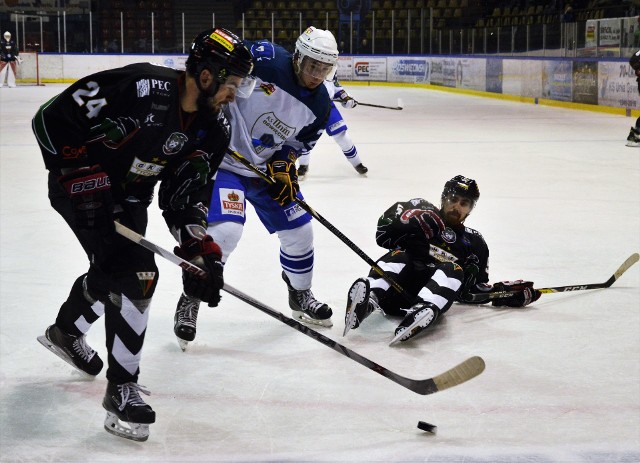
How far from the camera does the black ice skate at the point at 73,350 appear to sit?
9.30ft

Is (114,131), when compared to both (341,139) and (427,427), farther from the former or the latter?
(341,139)

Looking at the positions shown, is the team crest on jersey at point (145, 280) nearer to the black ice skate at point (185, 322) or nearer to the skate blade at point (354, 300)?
the black ice skate at point (185, 322)

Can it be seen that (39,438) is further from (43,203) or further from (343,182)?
(343,182)

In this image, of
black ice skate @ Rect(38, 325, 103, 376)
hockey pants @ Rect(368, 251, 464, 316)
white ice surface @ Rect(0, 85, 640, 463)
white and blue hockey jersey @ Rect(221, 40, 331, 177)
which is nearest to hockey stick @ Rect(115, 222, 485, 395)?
white ice surface @ Rect(0, 85, 640, 463)

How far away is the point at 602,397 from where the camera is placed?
Answer: 279 centimetres

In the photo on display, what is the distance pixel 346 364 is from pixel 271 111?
3.22ft

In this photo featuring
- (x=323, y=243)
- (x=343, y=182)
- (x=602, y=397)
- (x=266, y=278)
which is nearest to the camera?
(x=602, y=397)

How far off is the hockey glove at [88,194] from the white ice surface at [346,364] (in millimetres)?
578

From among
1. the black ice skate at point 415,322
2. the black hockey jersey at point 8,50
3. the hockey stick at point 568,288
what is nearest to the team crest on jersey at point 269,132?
the black ice skate at point 415,322

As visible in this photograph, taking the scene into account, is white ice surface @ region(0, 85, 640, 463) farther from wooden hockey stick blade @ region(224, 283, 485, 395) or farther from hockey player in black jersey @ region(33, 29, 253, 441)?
hockey player in black jersey @ region(33, 29, 253, 441)

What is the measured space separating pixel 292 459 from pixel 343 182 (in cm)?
498

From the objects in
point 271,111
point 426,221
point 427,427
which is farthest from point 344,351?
point 271,111

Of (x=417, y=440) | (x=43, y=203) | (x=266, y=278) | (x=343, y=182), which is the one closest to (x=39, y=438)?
(x=417, y=440)

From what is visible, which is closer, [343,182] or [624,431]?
[624,431]
